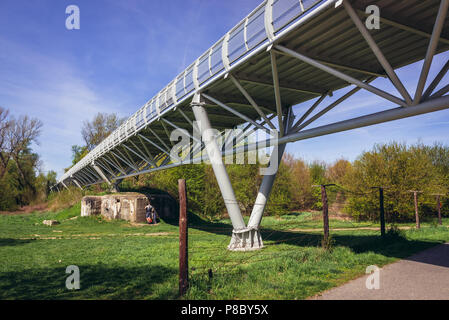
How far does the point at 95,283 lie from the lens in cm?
682

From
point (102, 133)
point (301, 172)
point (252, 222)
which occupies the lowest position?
point (252, 222)

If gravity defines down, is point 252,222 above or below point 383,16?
below

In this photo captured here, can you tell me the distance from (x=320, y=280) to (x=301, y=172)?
37170 mm

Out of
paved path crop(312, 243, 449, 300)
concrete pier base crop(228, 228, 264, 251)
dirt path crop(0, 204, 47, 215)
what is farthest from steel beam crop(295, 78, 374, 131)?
dirt path crop(0, 204, 47, 215)

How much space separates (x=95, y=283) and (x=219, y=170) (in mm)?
5805

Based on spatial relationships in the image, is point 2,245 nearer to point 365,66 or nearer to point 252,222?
point 252,222

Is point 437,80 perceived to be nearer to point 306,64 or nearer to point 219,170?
point 306,64

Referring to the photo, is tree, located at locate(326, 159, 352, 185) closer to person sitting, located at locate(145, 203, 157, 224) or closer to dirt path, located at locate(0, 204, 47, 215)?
person sitting, located at locate(145, 203, 157, 224)

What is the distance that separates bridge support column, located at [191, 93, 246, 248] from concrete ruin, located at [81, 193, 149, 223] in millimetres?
14803

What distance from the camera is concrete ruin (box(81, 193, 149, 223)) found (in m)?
24.2

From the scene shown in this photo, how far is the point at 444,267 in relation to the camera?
7227mm

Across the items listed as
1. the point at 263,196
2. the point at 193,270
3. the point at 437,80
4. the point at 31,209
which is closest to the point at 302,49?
the point at 437,80
